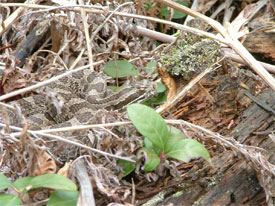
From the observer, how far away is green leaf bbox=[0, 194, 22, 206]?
2.89 meters

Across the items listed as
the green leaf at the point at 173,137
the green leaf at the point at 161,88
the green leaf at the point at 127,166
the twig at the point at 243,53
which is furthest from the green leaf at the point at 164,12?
the green leaf at the point at 127,166

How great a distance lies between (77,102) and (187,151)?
259cm

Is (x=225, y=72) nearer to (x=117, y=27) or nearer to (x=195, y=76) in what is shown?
(x=195, y=76)

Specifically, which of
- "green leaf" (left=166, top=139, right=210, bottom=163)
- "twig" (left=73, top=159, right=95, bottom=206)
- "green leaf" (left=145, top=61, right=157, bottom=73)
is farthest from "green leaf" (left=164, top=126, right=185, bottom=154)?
"green leaf" (left=145, top=61, right=157, bottom=73)

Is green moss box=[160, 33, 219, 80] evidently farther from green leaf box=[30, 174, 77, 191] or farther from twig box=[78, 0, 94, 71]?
green leaf box=[30, 174, 77, 191]

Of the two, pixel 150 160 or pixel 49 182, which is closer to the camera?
pixel 49 182

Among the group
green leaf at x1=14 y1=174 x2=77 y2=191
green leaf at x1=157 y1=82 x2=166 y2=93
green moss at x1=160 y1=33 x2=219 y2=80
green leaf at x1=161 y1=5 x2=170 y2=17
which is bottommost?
green leaf at x1=14 y1=174 x2=77 y2=191

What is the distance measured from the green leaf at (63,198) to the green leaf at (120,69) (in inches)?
92.8

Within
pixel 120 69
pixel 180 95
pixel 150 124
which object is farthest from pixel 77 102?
pixel 150 124

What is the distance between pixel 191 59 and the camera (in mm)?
4465

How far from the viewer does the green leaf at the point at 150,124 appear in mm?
3223

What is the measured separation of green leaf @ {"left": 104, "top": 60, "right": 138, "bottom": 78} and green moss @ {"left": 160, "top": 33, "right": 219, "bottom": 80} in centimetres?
70

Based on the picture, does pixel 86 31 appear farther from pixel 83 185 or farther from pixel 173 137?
pixel 83 185

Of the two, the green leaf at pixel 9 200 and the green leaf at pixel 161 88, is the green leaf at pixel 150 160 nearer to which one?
the green leaf at pixel 9 200
